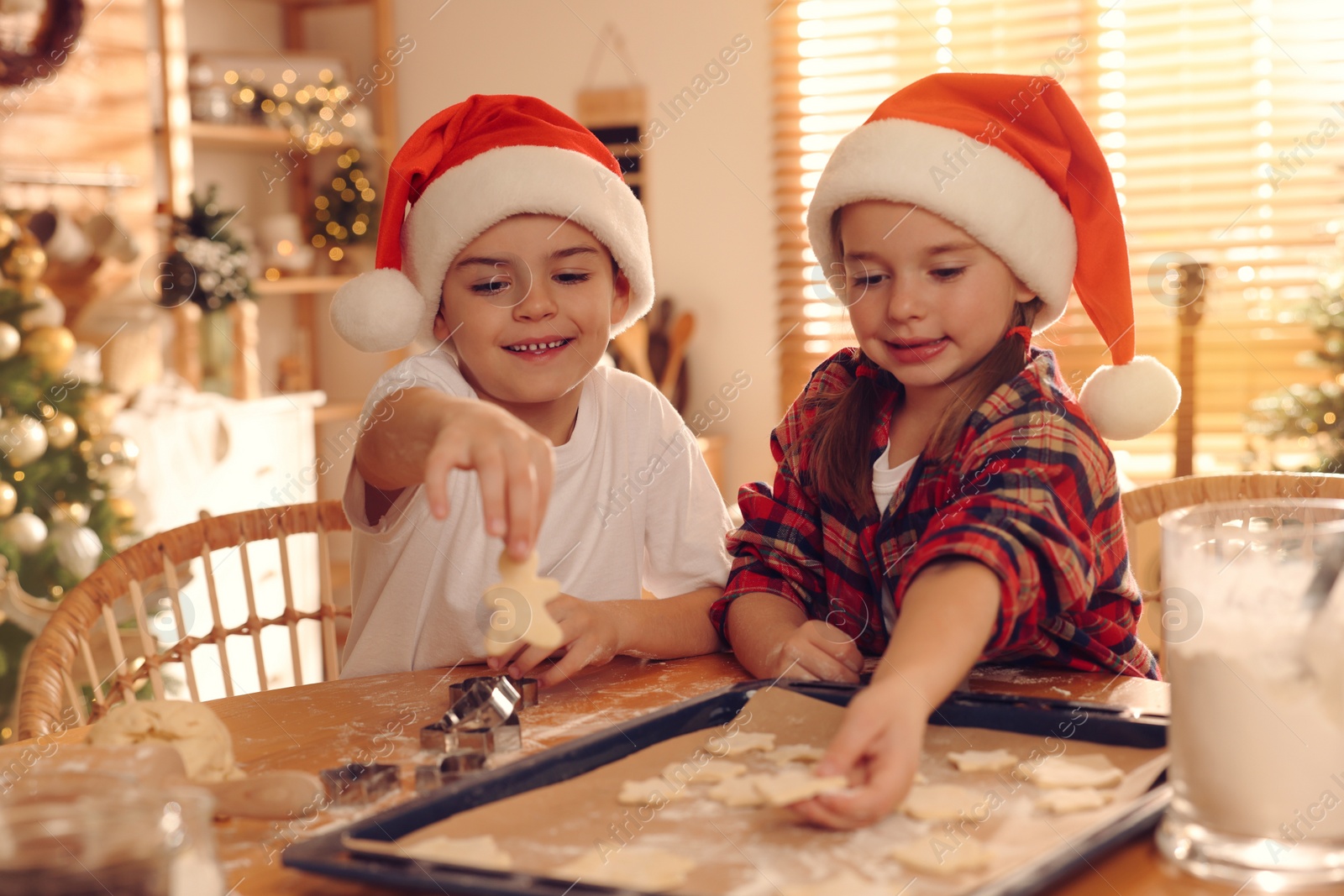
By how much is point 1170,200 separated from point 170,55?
2597 mm

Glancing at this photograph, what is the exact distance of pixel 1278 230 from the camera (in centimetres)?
307

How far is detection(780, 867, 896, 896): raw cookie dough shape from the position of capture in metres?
0.53

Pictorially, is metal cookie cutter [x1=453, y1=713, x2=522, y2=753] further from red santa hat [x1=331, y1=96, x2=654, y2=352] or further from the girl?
red santa hat [x1=331, y1=96, x2=654, y2=352]

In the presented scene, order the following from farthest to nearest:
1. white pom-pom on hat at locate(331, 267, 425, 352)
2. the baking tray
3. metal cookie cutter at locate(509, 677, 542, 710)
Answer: white pom-pom on hat at locate(331, 267, 425, 352)
metal cookie cutter at locate(509, 677, 542, 710)
the baking tray

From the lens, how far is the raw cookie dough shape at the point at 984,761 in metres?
0.69

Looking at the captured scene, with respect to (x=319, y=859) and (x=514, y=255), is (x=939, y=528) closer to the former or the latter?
(x=319, y=859)

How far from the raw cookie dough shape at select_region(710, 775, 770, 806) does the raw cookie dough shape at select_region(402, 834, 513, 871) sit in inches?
4.9

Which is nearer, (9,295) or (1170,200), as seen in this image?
(9,295)

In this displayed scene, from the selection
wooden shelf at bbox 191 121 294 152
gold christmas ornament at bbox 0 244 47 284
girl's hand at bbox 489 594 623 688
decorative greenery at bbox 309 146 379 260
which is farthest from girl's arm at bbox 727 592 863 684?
decorative greenery at bbox 309 146 379 260

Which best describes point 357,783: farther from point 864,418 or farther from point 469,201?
point 469,201

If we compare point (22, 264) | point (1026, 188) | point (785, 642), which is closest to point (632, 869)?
point (785, 642)

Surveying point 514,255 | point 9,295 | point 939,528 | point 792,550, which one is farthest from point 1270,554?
point 9,295

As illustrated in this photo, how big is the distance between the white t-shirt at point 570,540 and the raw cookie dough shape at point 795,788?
611 millimetres

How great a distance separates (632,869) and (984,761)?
240mm
